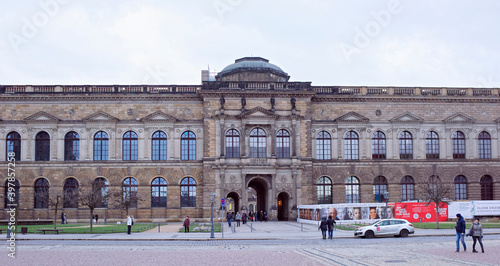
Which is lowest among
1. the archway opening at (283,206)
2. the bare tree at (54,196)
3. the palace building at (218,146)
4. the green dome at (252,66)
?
the archway opening at (283,206)

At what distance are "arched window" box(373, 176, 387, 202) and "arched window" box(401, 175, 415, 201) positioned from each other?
1.94 m

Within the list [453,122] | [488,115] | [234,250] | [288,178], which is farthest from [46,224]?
[488,115]

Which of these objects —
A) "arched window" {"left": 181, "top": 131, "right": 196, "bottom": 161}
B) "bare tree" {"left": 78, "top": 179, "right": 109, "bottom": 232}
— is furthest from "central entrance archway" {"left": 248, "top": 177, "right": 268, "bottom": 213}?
"bare tree" {"left": 78, "top": 179, "right": 109, "bottom": 232}

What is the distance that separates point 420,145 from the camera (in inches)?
2434

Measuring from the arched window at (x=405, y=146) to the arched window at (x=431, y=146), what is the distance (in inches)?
67.9

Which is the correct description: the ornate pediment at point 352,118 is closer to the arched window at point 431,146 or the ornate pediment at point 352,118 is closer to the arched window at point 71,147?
the arched window at point 431,146

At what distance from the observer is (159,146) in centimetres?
5988

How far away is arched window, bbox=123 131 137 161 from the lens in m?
59.7

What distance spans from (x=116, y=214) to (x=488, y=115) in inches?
1602

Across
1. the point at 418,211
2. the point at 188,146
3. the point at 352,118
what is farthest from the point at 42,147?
the point at 418,211

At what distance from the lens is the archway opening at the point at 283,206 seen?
60.2 metres

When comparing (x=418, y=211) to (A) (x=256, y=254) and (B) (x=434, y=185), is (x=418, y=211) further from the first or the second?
(A) (x=256, y=254)

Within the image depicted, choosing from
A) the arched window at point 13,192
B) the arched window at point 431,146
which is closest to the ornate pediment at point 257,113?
the arched window at point 431,146

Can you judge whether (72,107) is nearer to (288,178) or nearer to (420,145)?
(288,178)
